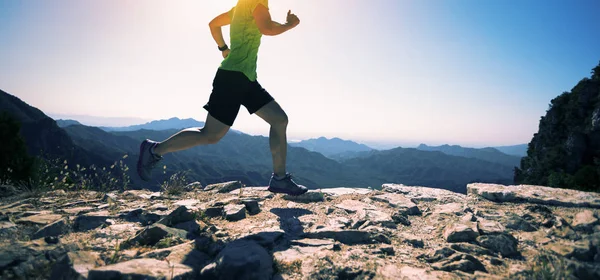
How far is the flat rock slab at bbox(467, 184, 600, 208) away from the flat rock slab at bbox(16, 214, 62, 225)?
602cm

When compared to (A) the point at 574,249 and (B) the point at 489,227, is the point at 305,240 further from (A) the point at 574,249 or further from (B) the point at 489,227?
(A) the point at 574,249

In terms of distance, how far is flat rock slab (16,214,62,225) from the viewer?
9.24 feet

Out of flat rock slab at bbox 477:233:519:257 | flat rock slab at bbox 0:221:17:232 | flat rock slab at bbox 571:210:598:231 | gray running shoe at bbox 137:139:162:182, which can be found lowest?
flat rock slab at bbox 0:221:17:232

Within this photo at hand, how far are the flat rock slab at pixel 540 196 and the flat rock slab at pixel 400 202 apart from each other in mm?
1363

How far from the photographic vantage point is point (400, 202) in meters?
4.20

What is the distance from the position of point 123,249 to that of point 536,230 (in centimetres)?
396

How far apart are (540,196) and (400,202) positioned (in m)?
2.04

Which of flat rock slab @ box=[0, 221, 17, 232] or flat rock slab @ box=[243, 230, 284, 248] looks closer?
flat rock slab @ box=[243, 230, 284, 248]

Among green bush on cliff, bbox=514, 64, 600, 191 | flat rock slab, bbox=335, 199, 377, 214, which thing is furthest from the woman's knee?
green bush on cliff, bbox=514, 64, 600, 191

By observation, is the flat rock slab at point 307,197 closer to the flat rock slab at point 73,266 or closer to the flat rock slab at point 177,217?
the flat rock slab at point 177,217

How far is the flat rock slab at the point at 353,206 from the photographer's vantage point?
374 centimetres

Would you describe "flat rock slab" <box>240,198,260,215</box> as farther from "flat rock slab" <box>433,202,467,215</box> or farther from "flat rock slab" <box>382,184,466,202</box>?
"flat rock slab" <box>382,184,466,202</box>

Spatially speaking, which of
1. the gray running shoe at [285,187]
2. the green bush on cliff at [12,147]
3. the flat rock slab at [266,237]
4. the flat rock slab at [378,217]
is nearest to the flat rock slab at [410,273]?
the flat rock slab at [266,237]

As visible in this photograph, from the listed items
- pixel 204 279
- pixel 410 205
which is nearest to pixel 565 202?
pixel 410 205
